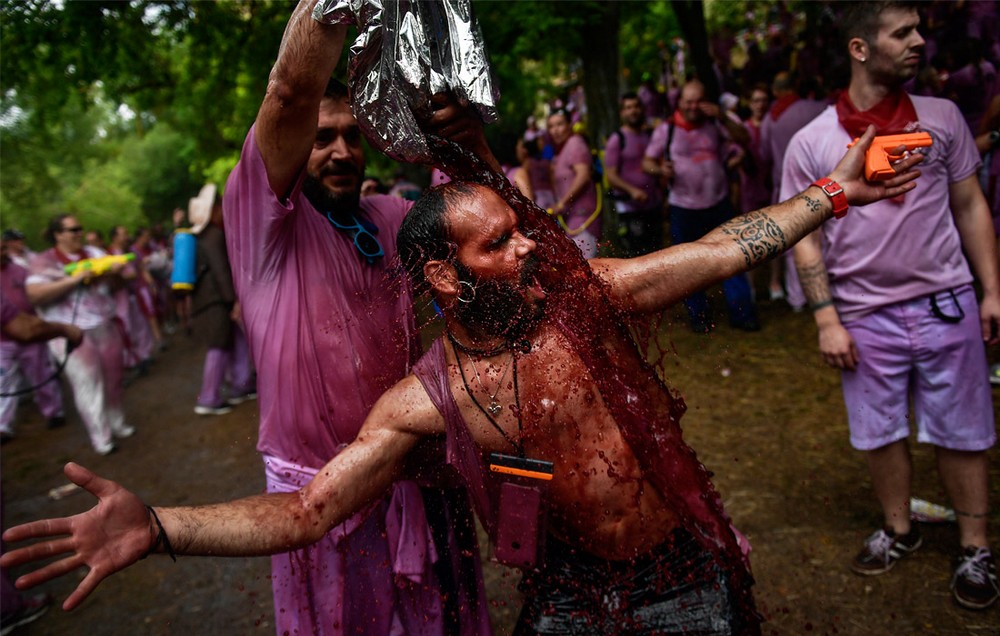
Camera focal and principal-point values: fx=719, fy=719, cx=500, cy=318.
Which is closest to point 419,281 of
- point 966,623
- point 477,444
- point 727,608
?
point 477,444

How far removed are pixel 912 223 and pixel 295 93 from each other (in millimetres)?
2469

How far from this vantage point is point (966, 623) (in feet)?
9.43

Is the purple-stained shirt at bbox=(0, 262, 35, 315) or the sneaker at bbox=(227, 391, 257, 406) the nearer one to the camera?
the purple-stained shirt at bbox=(0, 262, 35, 315)

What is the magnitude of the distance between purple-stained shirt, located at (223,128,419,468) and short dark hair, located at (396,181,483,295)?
0.31 meters

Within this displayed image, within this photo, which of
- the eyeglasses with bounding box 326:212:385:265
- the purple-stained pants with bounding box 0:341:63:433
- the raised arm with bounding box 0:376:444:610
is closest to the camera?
the raised arm with bounding box 0:376:444:610

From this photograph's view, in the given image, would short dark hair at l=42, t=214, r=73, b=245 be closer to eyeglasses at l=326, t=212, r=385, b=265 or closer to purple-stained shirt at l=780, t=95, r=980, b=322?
eyeglasses at l=326, t=212, r=385, b=265

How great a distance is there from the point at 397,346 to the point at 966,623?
8.33ft

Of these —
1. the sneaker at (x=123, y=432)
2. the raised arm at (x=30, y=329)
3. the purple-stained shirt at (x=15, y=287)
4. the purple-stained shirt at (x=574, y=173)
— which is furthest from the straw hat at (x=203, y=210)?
the purple-stained shirt at (x=574, y=173)

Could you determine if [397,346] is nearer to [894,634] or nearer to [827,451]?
[894,634]

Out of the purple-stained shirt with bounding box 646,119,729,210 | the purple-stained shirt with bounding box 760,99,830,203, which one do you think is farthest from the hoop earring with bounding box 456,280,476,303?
the purple-stained shirt with bounding box 646,119,729,210

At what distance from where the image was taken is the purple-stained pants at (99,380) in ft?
22.7

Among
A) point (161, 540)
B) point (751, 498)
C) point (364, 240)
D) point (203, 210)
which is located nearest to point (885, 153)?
point (364, 240)

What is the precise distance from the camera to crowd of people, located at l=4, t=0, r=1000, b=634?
1.83m

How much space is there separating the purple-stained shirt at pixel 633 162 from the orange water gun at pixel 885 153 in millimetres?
5425
